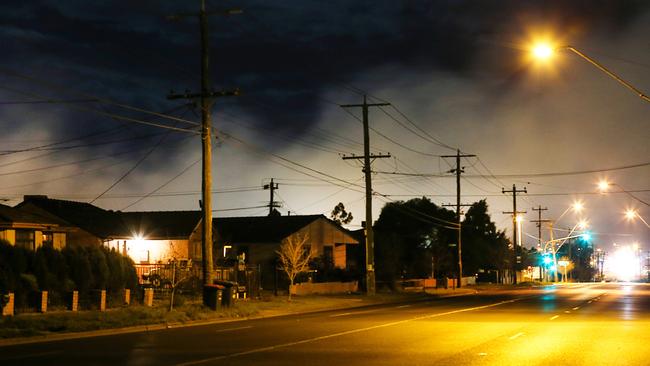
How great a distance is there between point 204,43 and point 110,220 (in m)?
34.8

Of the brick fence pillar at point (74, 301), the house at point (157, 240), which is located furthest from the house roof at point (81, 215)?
the brick fence pillar at point (74, 301)

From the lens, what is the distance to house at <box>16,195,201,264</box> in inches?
2386

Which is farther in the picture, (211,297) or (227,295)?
(227,295)

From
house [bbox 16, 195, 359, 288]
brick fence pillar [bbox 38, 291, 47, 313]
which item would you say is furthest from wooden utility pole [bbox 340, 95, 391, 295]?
brick fence pillar [bbox 38, 291, 47, 313]

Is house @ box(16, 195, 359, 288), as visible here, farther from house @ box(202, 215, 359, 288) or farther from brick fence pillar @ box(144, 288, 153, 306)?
brick fence pillar @ box(144, 288, 153, 306)

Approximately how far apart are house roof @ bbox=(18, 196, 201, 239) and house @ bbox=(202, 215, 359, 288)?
11.1ft

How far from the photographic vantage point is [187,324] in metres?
28.3

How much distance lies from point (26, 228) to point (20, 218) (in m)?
0.62

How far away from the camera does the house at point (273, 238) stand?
67.8 meters

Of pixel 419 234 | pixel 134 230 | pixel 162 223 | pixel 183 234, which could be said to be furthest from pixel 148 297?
pixel 419 234

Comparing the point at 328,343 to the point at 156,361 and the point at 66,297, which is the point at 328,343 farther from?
the point at 66,297

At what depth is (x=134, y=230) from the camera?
63.4m

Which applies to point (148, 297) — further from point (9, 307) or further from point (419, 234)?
point (419, 234)

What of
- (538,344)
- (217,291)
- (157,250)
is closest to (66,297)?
(217,291)
